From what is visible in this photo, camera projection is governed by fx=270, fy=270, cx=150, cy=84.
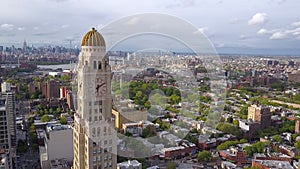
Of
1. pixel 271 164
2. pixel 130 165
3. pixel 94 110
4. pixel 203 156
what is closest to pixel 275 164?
pixel 271 164

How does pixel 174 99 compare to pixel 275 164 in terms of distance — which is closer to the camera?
pixel 174 99

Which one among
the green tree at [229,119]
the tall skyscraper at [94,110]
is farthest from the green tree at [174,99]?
the green tree at [229,119]

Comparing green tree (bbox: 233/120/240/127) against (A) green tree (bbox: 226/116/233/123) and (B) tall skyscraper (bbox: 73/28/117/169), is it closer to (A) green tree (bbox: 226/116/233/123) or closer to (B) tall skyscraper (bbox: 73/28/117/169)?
(A) green tree (bbox: 226/116/233/123)

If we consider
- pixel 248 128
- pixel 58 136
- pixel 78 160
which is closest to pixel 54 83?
pixel 58 136

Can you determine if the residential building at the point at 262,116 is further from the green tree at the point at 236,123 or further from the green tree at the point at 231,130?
the green tree at the point at 231,130

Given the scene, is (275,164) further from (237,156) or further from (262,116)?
(262,116)

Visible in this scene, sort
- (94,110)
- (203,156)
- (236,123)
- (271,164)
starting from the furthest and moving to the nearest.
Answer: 1. (236,123)
2. (203,156)
3. (271,164)
4. (94,110)

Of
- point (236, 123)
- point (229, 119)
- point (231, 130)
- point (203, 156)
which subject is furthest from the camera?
point (229, 119)

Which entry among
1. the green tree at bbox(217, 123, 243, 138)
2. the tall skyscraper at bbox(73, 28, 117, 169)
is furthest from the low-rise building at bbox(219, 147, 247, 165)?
the tall skyscraper at bbox(73, 28, 117, 169)
